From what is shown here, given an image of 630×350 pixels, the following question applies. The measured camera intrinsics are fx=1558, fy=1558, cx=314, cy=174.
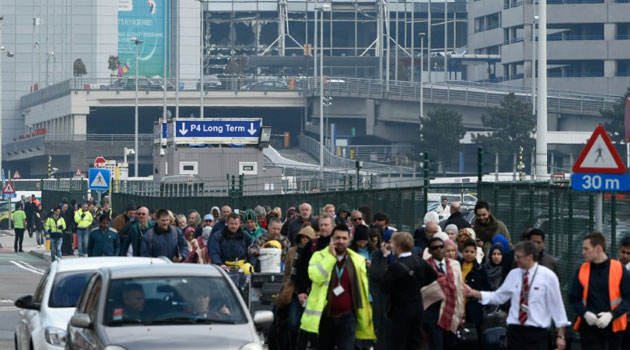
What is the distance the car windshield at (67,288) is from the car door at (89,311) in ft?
5.63

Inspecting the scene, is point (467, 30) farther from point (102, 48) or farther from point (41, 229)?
point (41, 229)

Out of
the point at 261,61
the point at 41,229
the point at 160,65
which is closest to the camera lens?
the point at 41,229

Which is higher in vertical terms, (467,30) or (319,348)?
(467,30)

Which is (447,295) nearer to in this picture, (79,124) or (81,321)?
(81,321)

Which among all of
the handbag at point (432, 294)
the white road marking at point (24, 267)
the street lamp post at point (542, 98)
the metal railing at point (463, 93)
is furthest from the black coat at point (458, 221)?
the metal railing at point (463, 93)

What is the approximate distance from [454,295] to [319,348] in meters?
1.41

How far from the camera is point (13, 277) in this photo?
3550cm

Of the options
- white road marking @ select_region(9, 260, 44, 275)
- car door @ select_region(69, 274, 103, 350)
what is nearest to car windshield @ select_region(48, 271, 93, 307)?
car door @ select_region(69, 274, 103, 350)

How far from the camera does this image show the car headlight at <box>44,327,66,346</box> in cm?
1344

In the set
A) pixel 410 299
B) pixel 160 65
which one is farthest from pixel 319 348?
pixel 160 65

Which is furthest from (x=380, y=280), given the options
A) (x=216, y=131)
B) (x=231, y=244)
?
(x=216, y=131)

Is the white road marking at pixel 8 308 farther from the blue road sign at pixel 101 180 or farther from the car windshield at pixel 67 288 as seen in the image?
the blue road sign at pixel 101 180

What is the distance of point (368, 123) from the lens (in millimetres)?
128250

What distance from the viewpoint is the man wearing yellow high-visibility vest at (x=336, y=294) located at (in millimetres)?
14039
